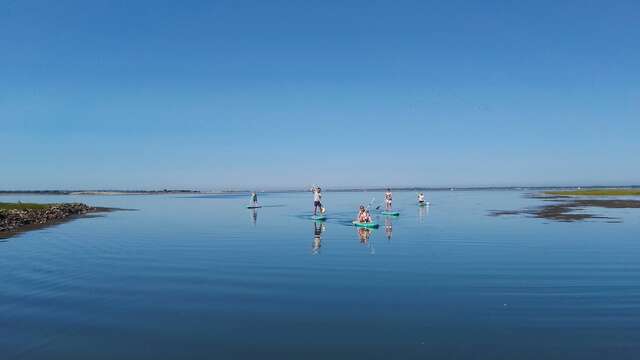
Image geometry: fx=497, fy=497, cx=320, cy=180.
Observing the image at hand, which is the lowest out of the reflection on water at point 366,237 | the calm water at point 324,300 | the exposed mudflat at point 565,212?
the calm water at point 324,300

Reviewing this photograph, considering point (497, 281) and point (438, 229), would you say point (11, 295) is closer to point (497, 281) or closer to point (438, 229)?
point (497, 281)

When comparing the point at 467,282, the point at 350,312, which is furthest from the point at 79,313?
the point at 467,282

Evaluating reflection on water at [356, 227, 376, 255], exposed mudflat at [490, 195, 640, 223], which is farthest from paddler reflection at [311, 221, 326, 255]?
exposed mudflat at [490, 195, 640, 223]

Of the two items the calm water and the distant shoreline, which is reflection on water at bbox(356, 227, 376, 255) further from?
the distant shoreline

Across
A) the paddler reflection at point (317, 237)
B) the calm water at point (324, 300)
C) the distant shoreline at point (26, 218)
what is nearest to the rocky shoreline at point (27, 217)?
the distant shoreline at point (26, 218)

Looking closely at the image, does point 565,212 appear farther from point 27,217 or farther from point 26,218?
point 27,217

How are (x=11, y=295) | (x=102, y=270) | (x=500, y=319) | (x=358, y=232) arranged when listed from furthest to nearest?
(x=358, y=232)
(x=102, y=270)
(x=11, y=295)
(x=500, y=319)

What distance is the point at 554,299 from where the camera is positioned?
16.3 m

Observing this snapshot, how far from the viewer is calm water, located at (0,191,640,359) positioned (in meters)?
11.8

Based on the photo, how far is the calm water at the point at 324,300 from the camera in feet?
38.7

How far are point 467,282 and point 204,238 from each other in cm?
2287

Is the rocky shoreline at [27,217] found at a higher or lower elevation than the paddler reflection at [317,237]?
higher

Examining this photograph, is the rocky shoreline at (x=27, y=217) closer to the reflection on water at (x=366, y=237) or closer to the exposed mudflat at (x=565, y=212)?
the reflection on water at (x=366, y=237)

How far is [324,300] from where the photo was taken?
16531mm
